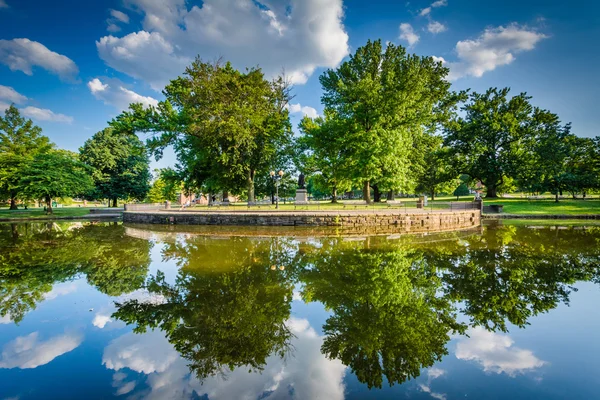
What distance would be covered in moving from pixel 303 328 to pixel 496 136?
4305 cm

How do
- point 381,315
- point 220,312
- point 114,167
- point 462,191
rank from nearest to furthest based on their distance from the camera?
point 381,315 → point 220,312 → point 114,167 → point 462,191

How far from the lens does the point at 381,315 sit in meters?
5.75

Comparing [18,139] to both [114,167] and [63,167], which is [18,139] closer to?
[114,167]

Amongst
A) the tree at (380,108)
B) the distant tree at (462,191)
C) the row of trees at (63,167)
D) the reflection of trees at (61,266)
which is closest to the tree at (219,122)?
the row of trees at (63,167)

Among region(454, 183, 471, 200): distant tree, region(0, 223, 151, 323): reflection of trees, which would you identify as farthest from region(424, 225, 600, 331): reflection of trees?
region(454, 183, 471, 200): distant tree

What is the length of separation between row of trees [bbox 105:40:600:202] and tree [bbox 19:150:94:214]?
8.00 metres

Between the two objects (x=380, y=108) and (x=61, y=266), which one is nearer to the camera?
(x=61, y=266)

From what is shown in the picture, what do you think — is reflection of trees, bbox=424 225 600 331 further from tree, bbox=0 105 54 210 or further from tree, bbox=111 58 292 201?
tree, bbox=0 105 54 210

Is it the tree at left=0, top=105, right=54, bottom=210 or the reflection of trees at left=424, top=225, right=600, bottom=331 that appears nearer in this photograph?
the reflection of trees at left=424, top=225, right=600, bottom=331

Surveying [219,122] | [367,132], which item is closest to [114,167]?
[219,122]

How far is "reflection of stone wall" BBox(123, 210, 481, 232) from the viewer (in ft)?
66.7

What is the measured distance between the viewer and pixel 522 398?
3.51 meters

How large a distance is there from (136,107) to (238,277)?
30459 millimetres

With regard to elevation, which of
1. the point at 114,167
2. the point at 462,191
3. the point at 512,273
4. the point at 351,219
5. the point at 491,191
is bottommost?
the point at 512,273
